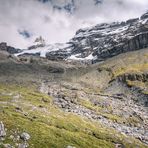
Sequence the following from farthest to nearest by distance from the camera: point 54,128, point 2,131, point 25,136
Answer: point 54,128 → point 25,136 → point 2,131

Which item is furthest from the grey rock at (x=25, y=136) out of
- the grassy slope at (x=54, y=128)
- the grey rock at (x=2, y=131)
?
the grey rock at (x=2, y=131)

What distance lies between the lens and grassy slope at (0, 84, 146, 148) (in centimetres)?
14500

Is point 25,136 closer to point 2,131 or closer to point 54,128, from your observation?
point 2,131

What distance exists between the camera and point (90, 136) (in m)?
167

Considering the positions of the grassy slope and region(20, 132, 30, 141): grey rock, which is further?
the grassy slope

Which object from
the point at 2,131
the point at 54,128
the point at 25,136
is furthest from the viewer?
the point at 54,128

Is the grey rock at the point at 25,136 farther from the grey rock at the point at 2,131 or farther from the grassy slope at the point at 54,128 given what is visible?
the grey rock at the point at 2,131

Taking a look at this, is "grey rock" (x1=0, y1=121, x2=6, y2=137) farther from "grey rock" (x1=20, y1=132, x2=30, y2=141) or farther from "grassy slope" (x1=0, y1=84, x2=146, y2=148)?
"grey rock" (x1=20, y1=132, x2=30, y2=141)

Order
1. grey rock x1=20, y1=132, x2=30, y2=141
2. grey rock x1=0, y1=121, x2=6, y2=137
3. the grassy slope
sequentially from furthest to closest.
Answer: the grassy slope
grey rock x1=20, y1=132, x2=30, y2=141
grey rock x1=0, y1=121, x2=6, y2=137

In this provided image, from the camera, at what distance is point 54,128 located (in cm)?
16238

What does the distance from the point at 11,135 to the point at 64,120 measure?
5093 cm

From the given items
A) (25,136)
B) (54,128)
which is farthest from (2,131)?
(54,128)

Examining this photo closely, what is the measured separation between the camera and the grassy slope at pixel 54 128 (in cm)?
14500

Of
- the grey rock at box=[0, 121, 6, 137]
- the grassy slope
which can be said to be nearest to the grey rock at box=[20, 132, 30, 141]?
the grassy slope
